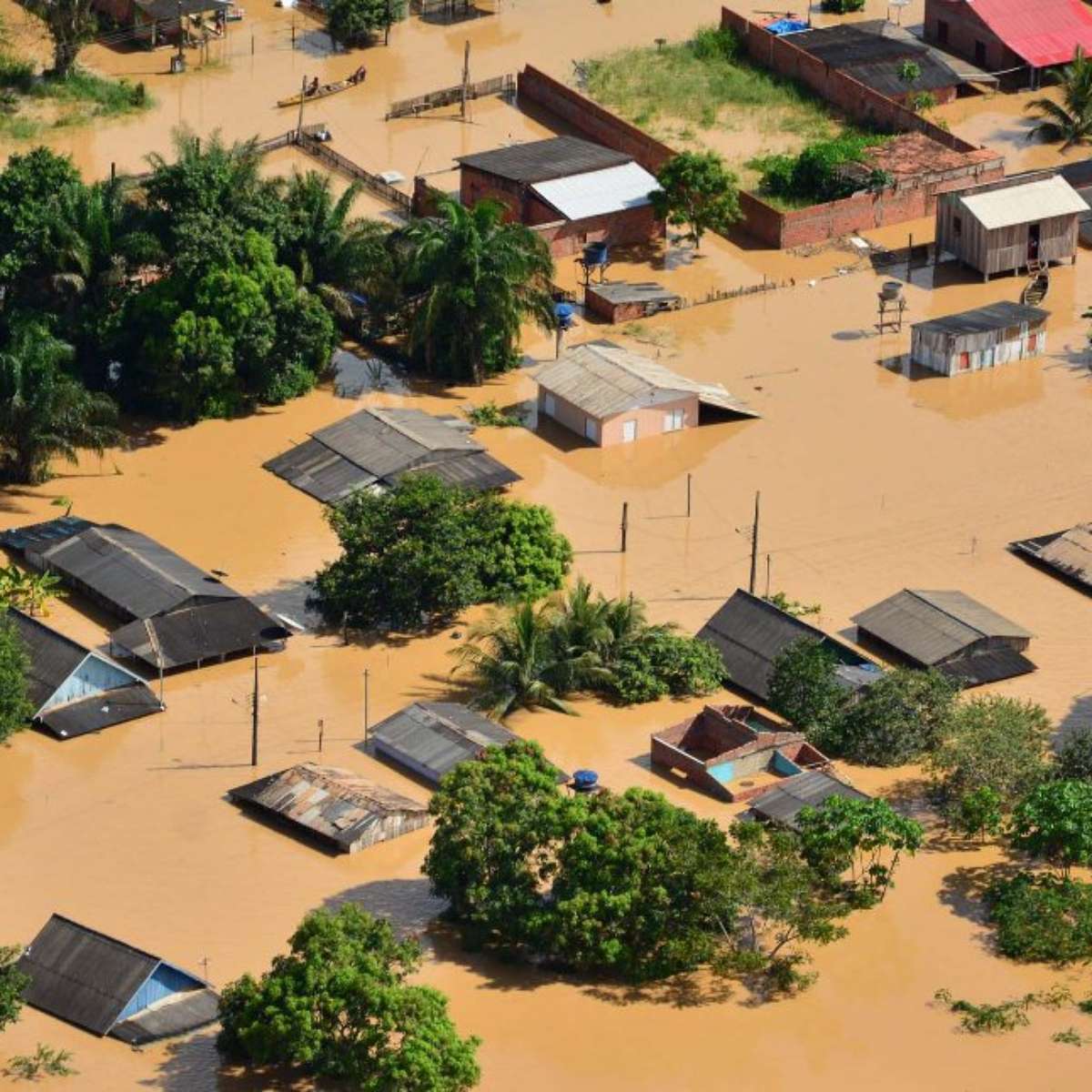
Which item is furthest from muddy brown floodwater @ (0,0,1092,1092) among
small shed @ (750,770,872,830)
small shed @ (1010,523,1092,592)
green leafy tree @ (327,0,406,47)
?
green leafy tree @ (327,0,406,47)

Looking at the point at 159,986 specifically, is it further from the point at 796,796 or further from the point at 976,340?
the point at 976,340

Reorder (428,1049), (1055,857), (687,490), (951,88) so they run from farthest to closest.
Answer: (951,88), (687,490), (1055,857), (428,1049)

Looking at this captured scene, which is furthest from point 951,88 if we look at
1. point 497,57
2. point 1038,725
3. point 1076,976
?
point 1076,976

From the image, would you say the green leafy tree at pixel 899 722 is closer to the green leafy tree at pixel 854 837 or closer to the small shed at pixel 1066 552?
the green leafy tree at pixel 854 837

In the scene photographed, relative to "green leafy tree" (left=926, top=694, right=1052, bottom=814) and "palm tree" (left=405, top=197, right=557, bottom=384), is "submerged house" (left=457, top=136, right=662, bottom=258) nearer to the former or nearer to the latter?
"palm tree" (left=405, top=197, right=557, bottom=384)

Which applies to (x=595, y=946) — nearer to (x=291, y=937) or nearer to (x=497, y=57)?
(x=291, y=937)
